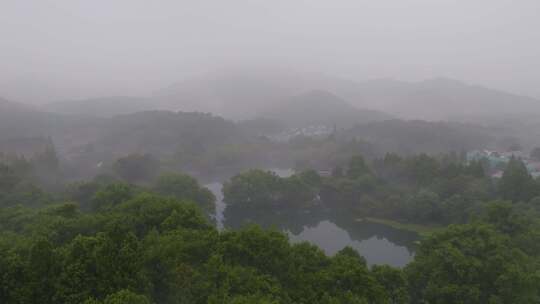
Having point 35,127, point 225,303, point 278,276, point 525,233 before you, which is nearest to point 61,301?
point 225,303

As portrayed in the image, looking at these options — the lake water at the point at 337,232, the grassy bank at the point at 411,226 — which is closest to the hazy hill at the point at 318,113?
the lake water at the point at 337,232

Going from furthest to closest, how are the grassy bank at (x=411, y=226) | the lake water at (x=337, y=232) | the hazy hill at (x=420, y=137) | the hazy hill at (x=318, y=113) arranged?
the hazy hill at (x=318, y=113), the hazy hill at (x=420, y=137), the grassy bank at (x=411, y=226), the lake water at (x=337, y=232)

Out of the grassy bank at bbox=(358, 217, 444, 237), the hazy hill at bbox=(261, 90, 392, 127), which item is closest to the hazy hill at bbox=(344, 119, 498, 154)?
the hazy hill at bbox=(261, 90, 392, 127)

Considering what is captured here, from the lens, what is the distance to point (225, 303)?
11.8 meters

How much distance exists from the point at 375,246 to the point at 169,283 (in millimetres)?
28809

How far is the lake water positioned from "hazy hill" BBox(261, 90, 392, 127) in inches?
3645

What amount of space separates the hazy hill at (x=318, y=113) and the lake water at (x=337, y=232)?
9258 centimetres

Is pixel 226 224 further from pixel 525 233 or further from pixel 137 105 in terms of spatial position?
pixel 137 105

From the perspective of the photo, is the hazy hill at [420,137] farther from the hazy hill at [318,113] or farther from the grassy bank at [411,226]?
the grassy bank at [411,226]

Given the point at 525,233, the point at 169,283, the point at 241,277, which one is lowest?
the point at 525,233

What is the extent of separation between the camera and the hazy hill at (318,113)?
471 feet

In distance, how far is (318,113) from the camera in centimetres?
15812

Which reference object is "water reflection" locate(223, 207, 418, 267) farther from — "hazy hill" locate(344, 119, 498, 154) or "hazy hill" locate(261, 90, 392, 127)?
"hazy hill" locate(261, 90, 392, 127)

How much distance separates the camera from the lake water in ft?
122
